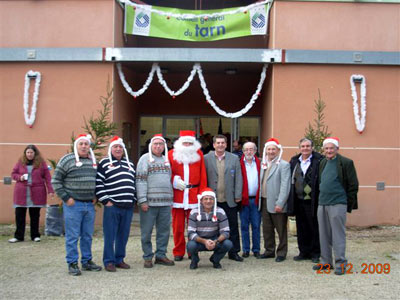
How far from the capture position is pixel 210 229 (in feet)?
21.2

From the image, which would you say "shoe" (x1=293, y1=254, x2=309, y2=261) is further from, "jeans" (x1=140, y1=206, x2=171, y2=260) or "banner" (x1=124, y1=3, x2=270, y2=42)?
"banner" (x1=124, y1=3, x2=270, y2=42)

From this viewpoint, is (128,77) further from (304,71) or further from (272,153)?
(272,153)

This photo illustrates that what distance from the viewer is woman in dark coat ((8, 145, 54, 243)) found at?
8414 millimetres

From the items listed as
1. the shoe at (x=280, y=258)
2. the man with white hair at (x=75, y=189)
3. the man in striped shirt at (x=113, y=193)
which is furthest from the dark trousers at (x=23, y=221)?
the shoe at (x=280, y=258)

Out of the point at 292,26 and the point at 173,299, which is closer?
the point at 173,299

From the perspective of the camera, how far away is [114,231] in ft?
20.8

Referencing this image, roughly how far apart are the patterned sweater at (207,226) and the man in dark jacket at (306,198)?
107cm

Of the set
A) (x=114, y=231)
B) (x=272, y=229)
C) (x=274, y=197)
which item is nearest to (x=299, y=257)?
(x=272, y=229)

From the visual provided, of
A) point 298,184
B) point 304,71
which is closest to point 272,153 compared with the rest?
point 298,184

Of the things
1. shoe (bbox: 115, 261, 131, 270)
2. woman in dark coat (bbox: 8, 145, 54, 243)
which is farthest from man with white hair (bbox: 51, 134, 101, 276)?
woman in dark coat (bbox: 8, 145, 54, 243)

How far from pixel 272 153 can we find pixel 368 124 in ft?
13.6

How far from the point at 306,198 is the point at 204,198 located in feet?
5.04

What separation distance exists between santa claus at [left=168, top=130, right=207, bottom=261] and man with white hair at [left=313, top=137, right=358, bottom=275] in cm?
175
